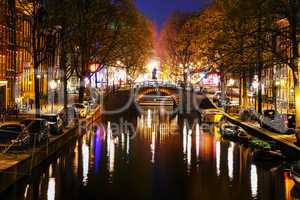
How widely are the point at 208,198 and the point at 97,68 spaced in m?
44.8

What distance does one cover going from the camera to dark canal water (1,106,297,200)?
28.0m

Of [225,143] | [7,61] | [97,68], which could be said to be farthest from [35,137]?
[97,68]

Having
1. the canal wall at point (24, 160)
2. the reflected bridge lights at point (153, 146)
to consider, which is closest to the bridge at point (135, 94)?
the reflected bridge lights at point (153, 146)

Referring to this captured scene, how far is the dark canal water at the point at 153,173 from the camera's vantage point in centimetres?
2805

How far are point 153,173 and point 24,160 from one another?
27.0 feet

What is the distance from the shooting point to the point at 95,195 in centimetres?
2759

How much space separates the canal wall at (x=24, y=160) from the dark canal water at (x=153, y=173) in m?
0.43

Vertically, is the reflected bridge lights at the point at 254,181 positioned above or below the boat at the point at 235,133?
below

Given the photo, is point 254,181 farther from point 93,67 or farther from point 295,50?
point 93,67

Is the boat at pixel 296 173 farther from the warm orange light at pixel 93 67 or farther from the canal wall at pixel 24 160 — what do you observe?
the warm orange light at pixel 93 67

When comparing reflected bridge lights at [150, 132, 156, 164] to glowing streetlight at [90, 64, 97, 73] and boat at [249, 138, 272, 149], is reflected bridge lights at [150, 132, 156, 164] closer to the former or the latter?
boat at [249, 138, 272, 149]

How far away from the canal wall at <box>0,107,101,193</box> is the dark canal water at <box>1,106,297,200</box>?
43 centimetres

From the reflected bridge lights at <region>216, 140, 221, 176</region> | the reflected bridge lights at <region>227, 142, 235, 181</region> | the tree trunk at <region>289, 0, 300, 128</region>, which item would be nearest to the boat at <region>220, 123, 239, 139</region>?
the reflected bridge lights at <region>216, 140, 221, 176</region>

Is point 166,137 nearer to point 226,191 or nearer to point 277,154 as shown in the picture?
point 277,154
